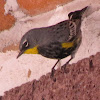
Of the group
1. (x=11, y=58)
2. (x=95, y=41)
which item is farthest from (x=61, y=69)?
(x=11, y=58)

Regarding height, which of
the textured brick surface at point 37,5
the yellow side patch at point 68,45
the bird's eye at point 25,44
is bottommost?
the yellow side patch at point 68,45

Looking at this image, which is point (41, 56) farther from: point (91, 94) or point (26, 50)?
point (91, 94)

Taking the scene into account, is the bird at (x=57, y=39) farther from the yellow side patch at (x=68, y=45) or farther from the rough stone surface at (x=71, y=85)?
the rough stone surface at (x=71, y=85)

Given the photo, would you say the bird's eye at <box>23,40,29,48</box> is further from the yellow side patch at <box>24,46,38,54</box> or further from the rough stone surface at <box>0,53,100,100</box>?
the rough stone surface at <box>0,53,100,100</box>

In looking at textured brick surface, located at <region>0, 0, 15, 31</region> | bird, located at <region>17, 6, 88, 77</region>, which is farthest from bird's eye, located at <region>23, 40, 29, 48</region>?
textured brick surface, located at <region>0, 0, 15, 31</region>

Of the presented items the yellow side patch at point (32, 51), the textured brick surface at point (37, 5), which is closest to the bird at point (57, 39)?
the yellow side patch at point (32, 51)

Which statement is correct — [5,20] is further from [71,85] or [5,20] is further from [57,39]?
[71,85]

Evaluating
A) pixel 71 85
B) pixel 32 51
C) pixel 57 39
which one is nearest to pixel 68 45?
pixel 57 39
